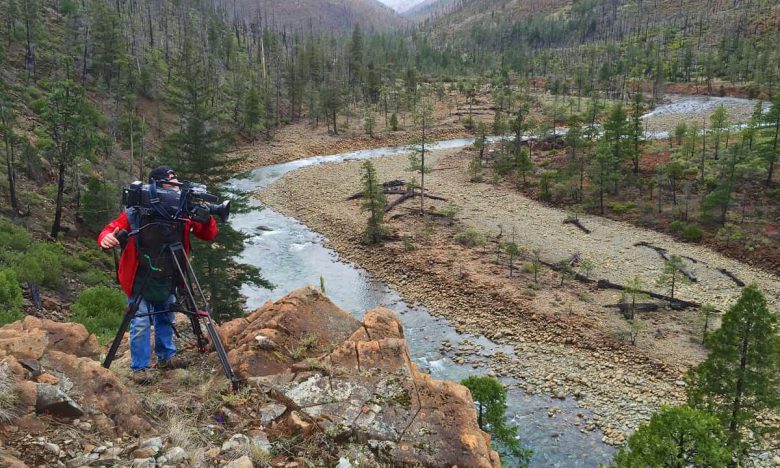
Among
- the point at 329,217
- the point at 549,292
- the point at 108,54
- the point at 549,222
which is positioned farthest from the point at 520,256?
the point at 108,54

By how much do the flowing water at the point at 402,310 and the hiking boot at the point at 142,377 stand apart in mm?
11305

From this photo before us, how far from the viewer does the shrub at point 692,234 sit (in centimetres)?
3044

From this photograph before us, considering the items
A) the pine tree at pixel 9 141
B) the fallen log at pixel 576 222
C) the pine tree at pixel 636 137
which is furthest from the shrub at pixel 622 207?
the pine tree at pixel 9 141

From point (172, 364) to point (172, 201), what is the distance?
2.55m

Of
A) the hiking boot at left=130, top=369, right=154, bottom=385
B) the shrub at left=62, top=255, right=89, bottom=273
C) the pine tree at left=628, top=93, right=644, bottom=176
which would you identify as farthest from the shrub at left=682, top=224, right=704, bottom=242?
the shrub at left=62, top=255, right=89, bottom=273

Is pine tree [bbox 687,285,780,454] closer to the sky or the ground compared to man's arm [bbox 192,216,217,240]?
closer to the ground

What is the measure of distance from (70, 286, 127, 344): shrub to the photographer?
7.32 metres

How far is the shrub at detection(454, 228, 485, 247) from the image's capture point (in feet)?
101

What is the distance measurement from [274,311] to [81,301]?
370 inches

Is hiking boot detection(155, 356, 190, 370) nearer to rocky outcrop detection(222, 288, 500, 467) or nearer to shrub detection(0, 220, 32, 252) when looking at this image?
rocky outcrop detection(222, 288, 500, 467)

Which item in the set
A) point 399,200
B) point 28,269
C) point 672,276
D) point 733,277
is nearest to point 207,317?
point 28,269

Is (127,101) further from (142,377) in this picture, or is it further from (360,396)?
(360,396)

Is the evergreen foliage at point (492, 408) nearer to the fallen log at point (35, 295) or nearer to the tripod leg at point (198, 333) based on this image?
the tripod leg at point (198, 333)

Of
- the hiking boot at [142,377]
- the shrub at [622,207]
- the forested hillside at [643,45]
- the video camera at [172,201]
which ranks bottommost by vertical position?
the shrub at [622,207]
